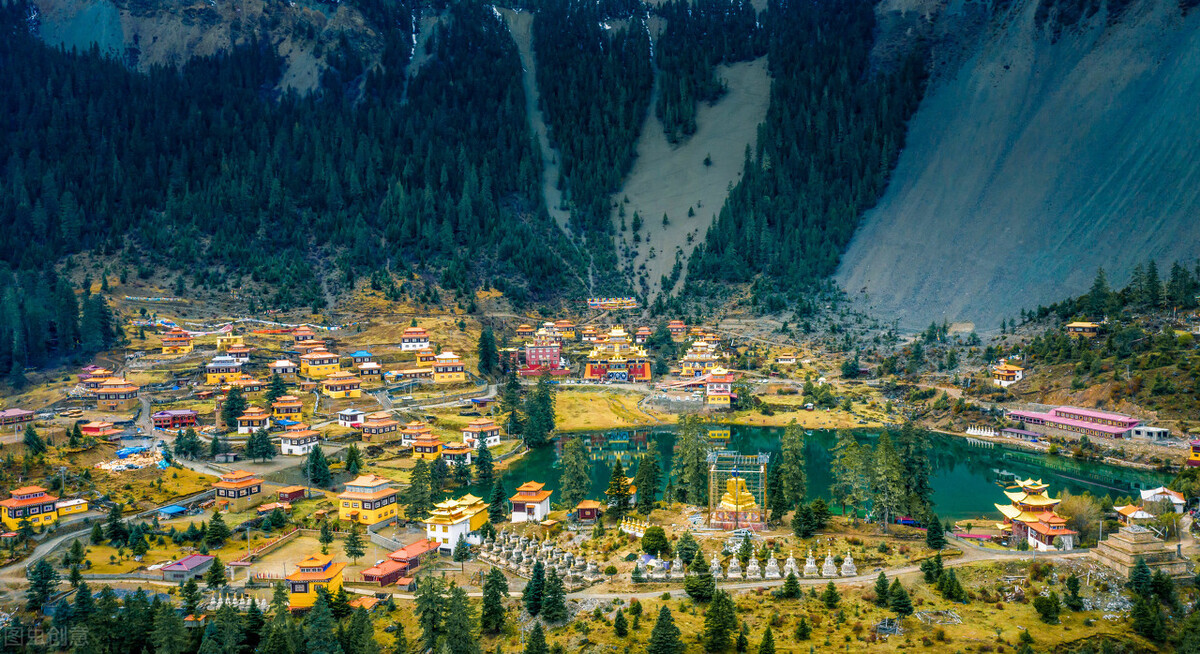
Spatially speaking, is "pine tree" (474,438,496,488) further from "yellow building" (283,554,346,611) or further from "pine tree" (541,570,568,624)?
"pine tree" (541,570,568,624)

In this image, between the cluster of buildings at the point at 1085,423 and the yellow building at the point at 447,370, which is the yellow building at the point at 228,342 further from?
the cluster of buildings at the point at 1085,423

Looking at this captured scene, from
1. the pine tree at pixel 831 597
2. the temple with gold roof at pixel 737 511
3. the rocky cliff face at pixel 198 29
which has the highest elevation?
the rocky cliff face at pixel 198 29

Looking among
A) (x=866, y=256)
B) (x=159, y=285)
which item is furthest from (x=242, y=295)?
(x=866, y=256)

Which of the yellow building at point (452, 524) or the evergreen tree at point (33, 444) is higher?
the evergreen tree at point (33, 444)

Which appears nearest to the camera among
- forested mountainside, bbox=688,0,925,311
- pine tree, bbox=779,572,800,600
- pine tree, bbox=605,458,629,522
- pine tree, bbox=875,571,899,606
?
pine tree, bbox=875,571,899,606

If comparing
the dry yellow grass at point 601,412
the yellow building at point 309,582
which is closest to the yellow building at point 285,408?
the dry yellow grass at point 601,412

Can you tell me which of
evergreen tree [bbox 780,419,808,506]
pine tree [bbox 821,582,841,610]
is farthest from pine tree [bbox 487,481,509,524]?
pine tree [bbox 821,582,841,610]
